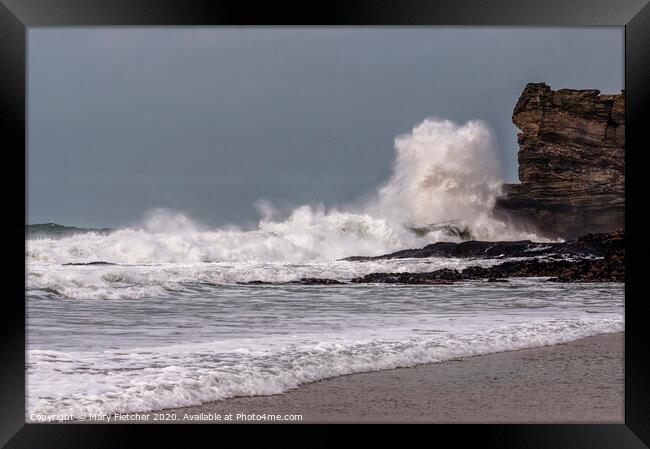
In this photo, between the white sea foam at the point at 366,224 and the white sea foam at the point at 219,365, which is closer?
the white sea foam at the point at 219,365

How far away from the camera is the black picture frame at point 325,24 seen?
279cm

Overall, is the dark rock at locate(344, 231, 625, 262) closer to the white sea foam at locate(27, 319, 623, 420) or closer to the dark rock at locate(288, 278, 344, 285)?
the dark rock at locate(288, 278, 344, 285)

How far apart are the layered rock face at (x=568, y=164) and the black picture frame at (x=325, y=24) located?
8.50 metres

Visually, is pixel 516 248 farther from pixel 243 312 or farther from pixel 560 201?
pixel 243 312

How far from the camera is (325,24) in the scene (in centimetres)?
301

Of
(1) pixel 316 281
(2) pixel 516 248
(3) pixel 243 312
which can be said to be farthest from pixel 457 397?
(2) pixel 516 248

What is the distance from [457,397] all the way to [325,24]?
217cm

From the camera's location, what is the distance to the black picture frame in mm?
2787

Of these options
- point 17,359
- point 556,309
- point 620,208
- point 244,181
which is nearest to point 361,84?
point 244,181

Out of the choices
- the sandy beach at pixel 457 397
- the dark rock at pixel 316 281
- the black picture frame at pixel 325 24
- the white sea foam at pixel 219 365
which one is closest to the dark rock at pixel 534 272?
the dark rock at pixel 316 281

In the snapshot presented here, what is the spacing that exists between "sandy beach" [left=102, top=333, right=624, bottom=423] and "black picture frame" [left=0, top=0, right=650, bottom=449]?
0.32m

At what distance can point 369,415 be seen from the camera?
3.15 metres

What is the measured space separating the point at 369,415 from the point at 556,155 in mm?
12933

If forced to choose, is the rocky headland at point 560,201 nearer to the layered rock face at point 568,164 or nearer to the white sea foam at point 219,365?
the layered rock face at point 568,164
